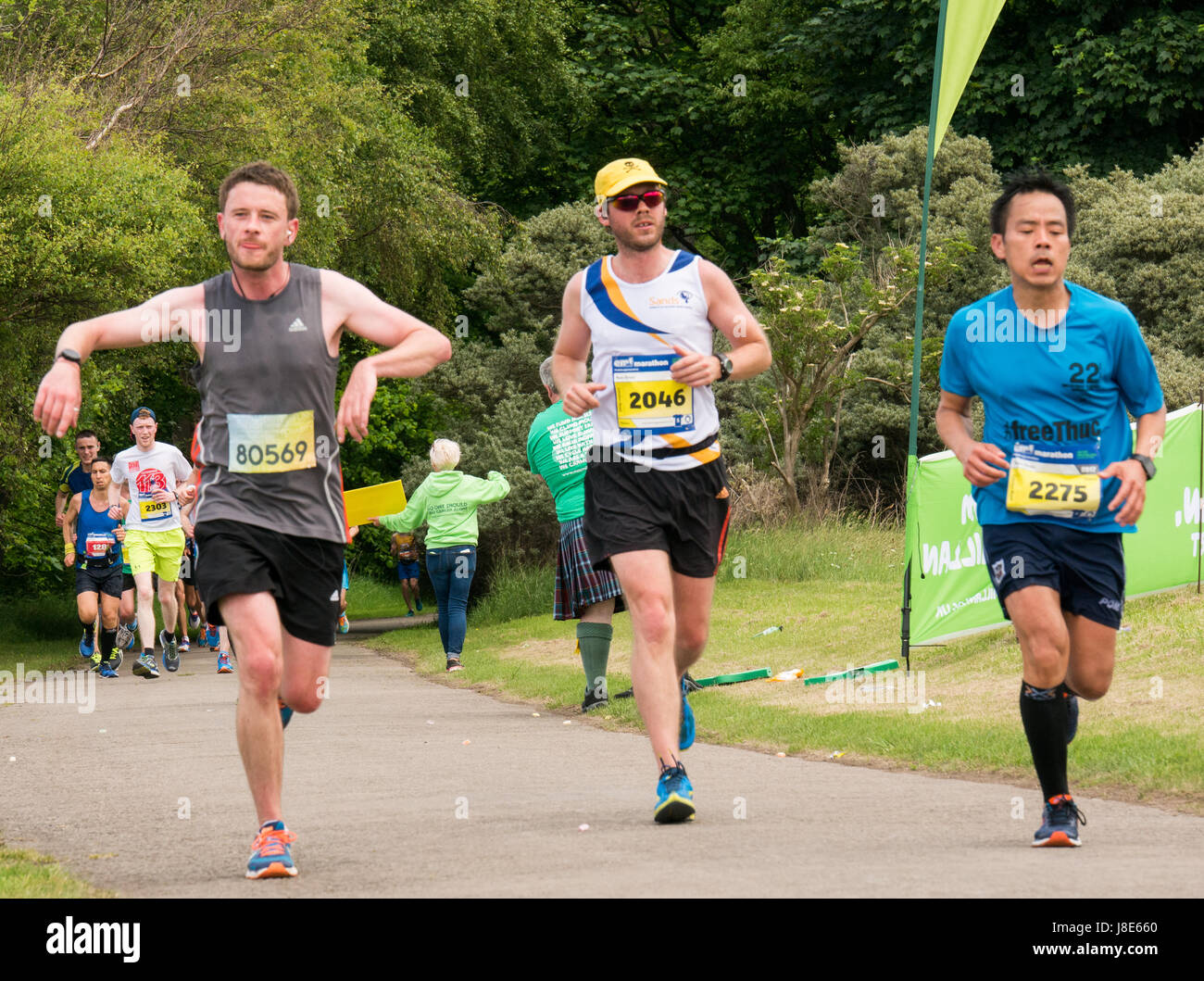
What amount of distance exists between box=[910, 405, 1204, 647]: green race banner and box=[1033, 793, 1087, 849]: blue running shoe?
629 centimetres

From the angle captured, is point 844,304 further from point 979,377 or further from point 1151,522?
point 979,377

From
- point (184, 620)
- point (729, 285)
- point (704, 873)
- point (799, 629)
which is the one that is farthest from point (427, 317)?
point (704, 873)

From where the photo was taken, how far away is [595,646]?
1133 centimetres

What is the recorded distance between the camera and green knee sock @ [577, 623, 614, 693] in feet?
37.0

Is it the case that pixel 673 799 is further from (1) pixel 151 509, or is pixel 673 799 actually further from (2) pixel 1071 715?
(1) pixel 151 509

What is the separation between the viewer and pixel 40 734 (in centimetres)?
1109

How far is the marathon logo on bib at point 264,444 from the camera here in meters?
5.78

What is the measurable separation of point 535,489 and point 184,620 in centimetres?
600

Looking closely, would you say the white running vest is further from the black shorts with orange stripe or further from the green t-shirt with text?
the green t-shirt with text

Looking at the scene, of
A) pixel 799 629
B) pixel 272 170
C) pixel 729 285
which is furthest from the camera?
pixel 799 629

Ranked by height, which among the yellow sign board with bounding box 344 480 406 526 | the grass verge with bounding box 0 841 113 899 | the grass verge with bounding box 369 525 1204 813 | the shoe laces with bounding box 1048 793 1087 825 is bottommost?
the grass verge with bounding box 369 525 1204 813

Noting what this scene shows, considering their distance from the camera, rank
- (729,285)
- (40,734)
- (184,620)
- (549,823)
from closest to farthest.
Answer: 1. (549,823)
2. (729,285)
3. (40,734)
4. (184,620)

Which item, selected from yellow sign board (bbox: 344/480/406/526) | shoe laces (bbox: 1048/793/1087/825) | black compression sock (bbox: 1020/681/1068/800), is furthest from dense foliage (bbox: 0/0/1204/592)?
shoe laces (bbox: 1048/793/1087/825)

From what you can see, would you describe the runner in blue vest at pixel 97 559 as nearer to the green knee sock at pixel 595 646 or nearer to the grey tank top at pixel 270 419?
the green knee sock at pixel 595 646
